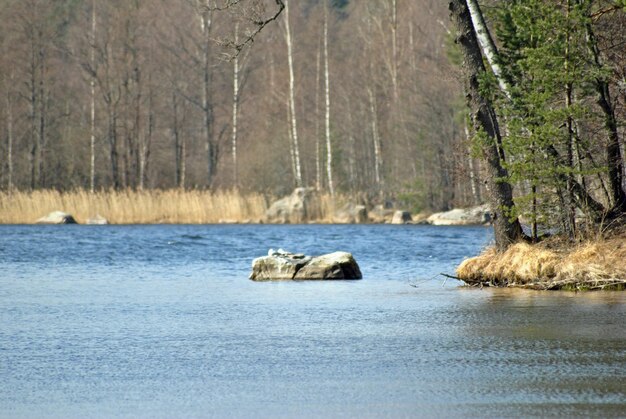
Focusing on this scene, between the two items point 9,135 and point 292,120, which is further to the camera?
point 9,135

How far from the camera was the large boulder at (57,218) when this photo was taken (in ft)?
158

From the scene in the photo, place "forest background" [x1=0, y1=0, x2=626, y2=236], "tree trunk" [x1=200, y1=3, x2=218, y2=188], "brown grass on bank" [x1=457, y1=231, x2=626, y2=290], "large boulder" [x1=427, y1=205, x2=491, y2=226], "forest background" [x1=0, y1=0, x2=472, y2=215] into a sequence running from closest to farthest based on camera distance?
"brown grass on bank" [x1=457, y1=231, x2=626, y2=290]
"large boulder" [x1=427, y1=205, x2=491, y2=226]
"forest background" [x1=0, y1=0, x2=626, y2=236]
"forest background" [x1=0, y1=0, x2=472, y2=215]
"tree trunk" [x1=200, y1=3, x2=218, y2=188]

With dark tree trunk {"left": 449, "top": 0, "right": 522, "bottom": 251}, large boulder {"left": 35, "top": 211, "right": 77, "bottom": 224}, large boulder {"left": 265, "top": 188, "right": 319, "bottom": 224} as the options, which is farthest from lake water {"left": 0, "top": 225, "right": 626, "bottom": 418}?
large boulder {"left": 265, "top": 188, "right": 319, "bottom": 224}

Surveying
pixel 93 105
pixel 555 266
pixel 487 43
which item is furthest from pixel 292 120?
pixel 555 266

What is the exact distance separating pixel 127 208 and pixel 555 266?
110 ft

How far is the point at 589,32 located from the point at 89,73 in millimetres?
46200

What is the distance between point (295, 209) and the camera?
174 ft

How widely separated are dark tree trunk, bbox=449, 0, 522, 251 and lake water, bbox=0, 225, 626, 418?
144 centimetres

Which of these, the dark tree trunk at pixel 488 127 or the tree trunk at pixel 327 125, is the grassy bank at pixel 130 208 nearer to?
the tree trunk at pixel 327 125

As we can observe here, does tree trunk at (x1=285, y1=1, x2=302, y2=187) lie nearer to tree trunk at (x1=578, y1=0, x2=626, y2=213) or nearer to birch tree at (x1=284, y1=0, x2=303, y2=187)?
birch tree at (x1=284, y1=0, x2=303, y2=187)

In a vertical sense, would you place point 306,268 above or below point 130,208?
below

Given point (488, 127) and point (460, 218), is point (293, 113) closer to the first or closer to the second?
point (460, 218)

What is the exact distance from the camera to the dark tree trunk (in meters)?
19.5

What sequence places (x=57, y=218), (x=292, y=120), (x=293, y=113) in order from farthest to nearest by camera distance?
1. (x=292, y=120)
2. (x=293, y=113)
3. (x=57, y=218)
